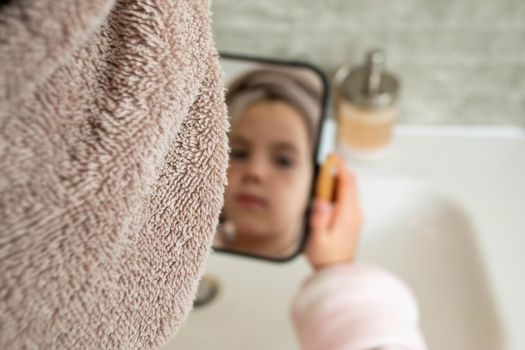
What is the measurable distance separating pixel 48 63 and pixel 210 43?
0.06 meters

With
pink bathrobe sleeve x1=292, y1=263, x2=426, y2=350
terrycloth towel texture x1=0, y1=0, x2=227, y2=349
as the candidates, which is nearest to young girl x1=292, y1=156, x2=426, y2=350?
pink bathrobe sleeve x1=292, y1=263, x2=426, y2=350

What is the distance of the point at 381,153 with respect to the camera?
60 centimetres

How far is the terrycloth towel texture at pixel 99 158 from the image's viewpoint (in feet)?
0.46

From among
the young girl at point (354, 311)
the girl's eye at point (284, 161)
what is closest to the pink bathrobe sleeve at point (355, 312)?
the young girl at point (354, 311)

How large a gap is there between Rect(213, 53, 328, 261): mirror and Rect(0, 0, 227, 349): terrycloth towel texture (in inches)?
12.7

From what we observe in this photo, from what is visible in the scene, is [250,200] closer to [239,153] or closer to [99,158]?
[239,153]

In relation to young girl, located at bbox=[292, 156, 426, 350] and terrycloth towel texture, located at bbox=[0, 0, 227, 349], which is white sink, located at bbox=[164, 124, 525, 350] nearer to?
young girl, located at bbox=[292, 156, 426, 350]

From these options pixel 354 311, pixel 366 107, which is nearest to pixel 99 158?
pixel 354 311

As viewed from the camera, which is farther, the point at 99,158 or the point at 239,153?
the point at 239,153

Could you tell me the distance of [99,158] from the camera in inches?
6.4

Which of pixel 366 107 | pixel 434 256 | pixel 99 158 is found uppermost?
pixel 99 158

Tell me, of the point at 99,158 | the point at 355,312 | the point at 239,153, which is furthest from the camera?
the point at 239,153

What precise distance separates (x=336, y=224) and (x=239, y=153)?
0.11 meters

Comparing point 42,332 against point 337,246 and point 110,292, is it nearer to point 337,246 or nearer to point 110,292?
point 110,292
